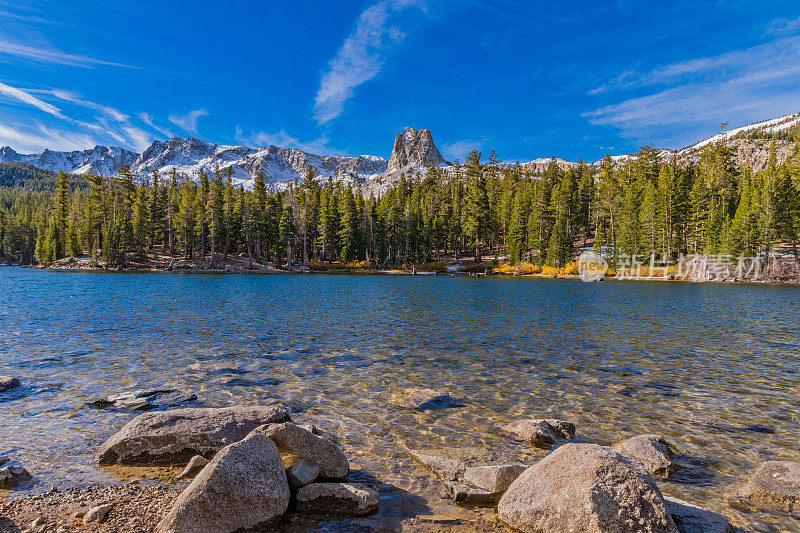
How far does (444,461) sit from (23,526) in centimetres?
593

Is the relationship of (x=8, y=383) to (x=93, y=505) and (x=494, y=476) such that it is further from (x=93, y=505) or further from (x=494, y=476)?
(x=494, y=476)

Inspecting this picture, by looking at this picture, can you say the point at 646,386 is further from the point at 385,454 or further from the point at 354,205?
the point at 354,205

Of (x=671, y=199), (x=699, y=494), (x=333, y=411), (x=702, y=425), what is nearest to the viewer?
(x=699, y=494)

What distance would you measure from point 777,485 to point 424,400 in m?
6.98

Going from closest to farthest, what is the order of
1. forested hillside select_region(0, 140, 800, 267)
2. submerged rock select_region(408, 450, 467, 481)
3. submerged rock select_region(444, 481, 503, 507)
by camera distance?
1. submerged rock select_region(444, 481, 503, 507)
2. submerged rock select_region(408, 450, 467, 481)
3. forested hillside select_region(0, 140, 800, 267)

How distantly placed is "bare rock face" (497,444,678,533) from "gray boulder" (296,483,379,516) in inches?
74.8

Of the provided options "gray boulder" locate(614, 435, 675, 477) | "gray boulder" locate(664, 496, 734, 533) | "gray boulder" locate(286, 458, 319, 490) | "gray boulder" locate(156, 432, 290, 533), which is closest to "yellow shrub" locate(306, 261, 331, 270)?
"gray boulder" locate(614, 435, 675, 477)

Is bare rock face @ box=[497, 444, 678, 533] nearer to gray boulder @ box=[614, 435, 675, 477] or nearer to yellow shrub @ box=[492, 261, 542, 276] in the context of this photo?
gray boulder @ box=[614, 435, 675, 477]

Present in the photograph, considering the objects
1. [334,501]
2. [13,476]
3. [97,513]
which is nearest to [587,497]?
[334,501]

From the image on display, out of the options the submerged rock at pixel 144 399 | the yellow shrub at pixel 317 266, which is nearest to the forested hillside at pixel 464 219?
the yellow shrub at pixel 317 266

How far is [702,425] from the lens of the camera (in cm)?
945

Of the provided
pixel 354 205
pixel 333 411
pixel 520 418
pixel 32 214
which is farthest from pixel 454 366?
pixel 32 214

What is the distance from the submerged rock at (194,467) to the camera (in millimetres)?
6453

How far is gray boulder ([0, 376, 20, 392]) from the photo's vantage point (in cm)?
1086
